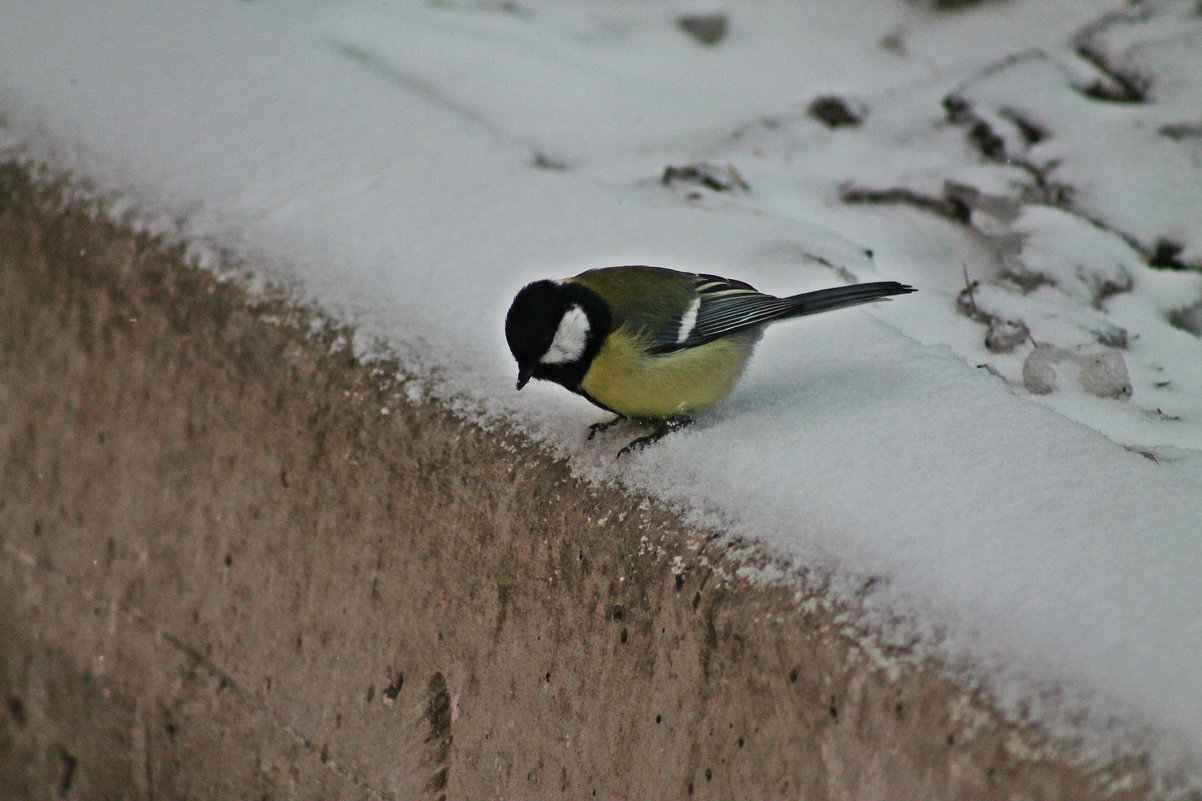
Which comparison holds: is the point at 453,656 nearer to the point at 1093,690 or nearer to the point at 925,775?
the point at 925,775

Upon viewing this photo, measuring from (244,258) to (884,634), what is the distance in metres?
1.72

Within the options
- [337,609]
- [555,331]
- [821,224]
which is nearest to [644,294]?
[555,331]

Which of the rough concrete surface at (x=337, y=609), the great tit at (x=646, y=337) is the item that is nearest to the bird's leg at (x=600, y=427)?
the great tit at (x=646, y=337)

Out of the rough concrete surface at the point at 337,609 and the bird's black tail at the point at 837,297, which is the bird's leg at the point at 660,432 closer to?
the rough concrete surface at the point at 337,609

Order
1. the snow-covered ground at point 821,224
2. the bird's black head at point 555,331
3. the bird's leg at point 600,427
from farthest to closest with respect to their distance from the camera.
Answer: the bird's leg at point 600,427
the bird's black head at point 555,331
the snow-covered ground at point 821,224

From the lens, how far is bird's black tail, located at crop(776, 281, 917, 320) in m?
2.09

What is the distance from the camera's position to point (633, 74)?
414cm

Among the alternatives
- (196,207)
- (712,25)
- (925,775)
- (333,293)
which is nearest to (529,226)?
(333,293)

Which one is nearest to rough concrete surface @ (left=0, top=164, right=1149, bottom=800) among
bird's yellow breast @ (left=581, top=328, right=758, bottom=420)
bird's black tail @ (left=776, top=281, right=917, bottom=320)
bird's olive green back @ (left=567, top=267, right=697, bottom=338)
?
bird's yellow breast @ (left=581, top=328, right=758, bottom=420)

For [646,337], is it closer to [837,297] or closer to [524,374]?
[524,374]

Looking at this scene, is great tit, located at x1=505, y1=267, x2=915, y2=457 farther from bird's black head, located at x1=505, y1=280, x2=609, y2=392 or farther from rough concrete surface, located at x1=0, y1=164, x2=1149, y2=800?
rough concrete surface, located at x1=0, y1=164, x2=1149, y2=800

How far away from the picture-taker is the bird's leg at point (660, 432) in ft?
6.49

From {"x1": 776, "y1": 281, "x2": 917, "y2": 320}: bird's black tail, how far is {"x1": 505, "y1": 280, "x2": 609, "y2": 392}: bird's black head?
38cm

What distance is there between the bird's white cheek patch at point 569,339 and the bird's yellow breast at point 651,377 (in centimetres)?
4
